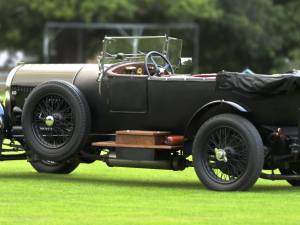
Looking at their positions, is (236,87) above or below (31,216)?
above

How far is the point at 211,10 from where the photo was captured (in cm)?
5762

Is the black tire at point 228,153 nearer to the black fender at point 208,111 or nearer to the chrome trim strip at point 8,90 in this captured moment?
the black fender at point 208,111

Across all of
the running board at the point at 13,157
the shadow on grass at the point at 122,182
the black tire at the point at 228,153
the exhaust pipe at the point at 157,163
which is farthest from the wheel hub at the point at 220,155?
the running board at the point at 13,157

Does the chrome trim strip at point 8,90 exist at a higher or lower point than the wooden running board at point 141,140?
higher

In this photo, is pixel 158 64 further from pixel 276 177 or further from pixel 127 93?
pixel 276 177

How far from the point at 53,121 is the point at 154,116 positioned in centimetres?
125

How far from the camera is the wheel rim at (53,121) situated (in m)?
12.1

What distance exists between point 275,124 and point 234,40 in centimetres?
5103

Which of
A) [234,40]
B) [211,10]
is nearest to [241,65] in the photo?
[234,40]

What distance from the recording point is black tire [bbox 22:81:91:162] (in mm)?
11914

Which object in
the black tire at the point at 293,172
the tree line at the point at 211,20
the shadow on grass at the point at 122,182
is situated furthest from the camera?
the tree line at the point at 211,20

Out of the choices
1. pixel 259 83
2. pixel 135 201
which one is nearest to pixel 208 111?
pixel 259 83

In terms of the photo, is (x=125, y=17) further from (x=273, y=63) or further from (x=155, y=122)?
(x=155, y=122)

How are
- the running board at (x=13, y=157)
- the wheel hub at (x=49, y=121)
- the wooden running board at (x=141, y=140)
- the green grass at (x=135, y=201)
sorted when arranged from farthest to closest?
the running board at (x=13, y=157), the wheel hub at (x=49, y=121), the wooden running board at (x=141, y=140), the green grass at (x=135, y=201)
